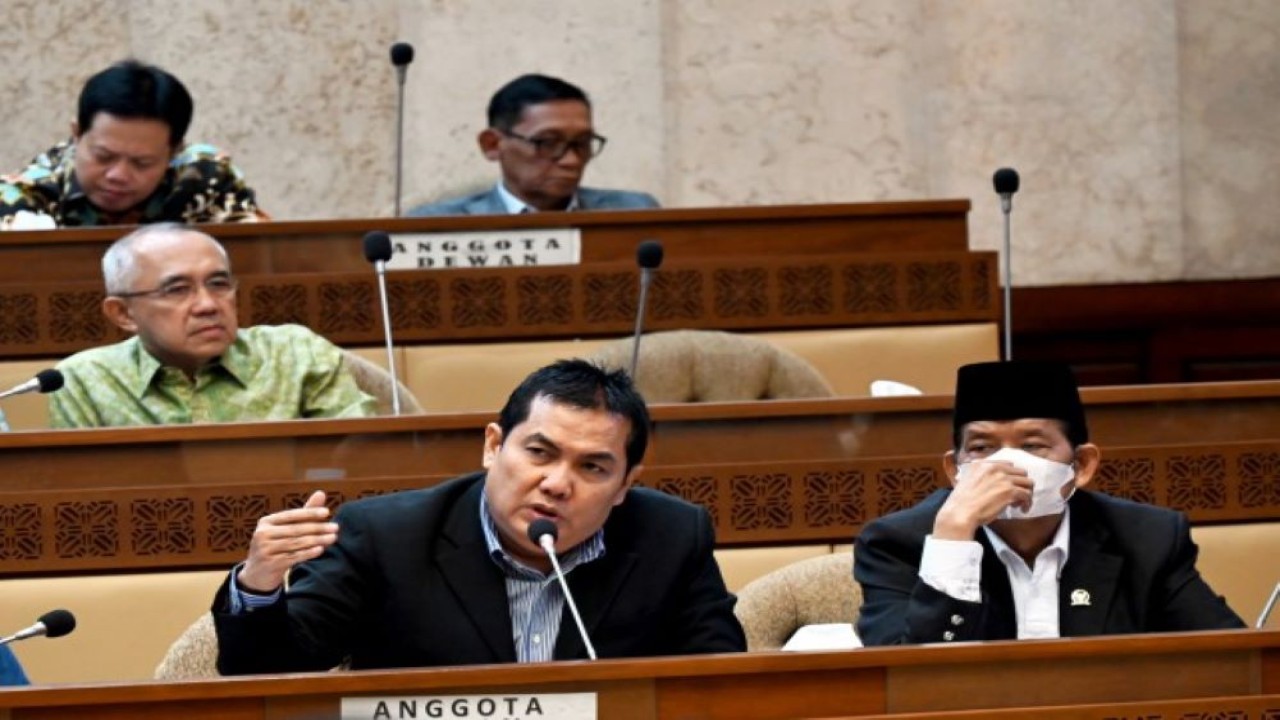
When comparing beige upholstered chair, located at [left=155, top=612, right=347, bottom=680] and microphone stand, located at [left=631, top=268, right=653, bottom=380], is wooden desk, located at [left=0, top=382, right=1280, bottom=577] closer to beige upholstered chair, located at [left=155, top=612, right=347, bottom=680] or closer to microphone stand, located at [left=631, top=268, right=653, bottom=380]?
microphone stand, located at [left=631, top=268, right=653, bottom=380]

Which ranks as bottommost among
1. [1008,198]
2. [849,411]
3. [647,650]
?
[647,650]

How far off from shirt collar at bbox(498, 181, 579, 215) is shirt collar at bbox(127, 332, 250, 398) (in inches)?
54.3

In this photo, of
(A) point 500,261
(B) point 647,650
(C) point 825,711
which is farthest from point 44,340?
(C) point 825,711

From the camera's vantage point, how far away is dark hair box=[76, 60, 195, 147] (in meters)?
5.73

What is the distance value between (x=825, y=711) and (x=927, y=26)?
5222 mm

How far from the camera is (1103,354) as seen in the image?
25.4 ft

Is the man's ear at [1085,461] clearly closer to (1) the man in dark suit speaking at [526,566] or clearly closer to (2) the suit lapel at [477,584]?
(1) the man in dark suit speaking at [526,566]

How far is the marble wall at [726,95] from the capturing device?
25.0 feet

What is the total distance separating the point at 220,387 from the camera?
4914 millimetres

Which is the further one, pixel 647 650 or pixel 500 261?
pixel 500 261

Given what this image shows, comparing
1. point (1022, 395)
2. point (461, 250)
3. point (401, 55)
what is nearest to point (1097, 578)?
point (1022, 395)

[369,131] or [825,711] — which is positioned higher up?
[369,131]

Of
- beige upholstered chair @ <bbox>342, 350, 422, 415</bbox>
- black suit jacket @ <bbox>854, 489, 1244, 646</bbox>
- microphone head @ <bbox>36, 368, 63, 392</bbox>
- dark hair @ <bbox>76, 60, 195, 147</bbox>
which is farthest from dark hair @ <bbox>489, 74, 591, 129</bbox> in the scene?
black suit jacket @ <bbox>854, 489, 1244, 646</bbox>

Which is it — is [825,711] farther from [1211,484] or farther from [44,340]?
[44,340]
